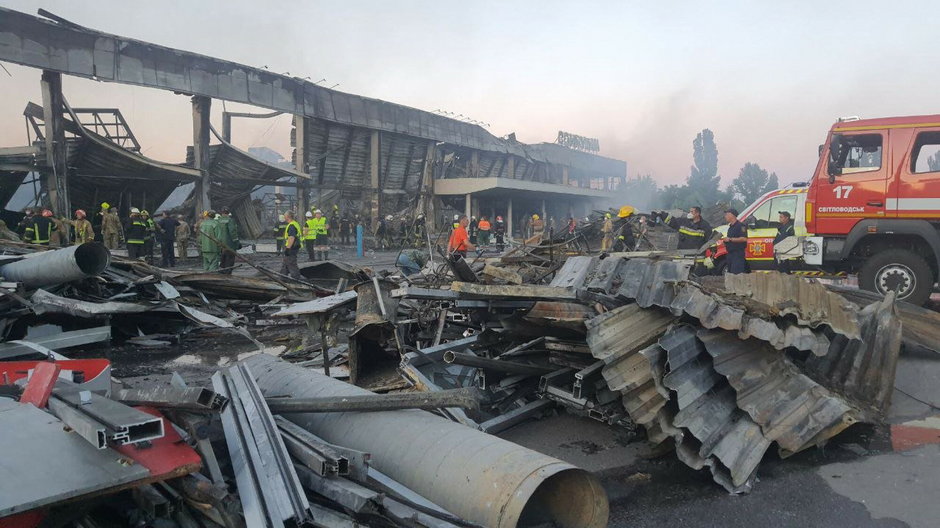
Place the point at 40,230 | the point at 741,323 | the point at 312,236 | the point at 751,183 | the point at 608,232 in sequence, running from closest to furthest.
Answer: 1. the point at 741,323
2. the point at 40,230
3. the point at 608,232
4. the point at 312,236
5. the point at 751,183

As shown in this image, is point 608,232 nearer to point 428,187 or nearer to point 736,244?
point 736,244

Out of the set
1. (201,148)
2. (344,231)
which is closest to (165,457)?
(201,148)

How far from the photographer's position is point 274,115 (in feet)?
69.1

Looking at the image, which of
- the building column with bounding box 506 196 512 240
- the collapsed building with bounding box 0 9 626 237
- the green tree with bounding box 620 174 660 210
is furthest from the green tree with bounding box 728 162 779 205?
the building column with bounding box 506 196 512 240

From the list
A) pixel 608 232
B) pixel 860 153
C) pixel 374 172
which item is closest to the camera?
pixel 860 153

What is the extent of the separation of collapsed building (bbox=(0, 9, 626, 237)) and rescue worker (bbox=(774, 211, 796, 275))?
15.9m

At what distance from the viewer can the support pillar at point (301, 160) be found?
22156 mm

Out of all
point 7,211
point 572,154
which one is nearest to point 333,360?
point 7,211

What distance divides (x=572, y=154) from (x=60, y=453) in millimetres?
39409

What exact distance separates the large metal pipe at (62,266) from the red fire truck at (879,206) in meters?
9.89

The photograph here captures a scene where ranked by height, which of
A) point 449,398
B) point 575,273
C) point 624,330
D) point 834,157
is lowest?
point 449,398

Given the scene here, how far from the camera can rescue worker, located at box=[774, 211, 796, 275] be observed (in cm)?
894

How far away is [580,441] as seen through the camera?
4.39m

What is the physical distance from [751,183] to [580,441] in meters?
44.3
